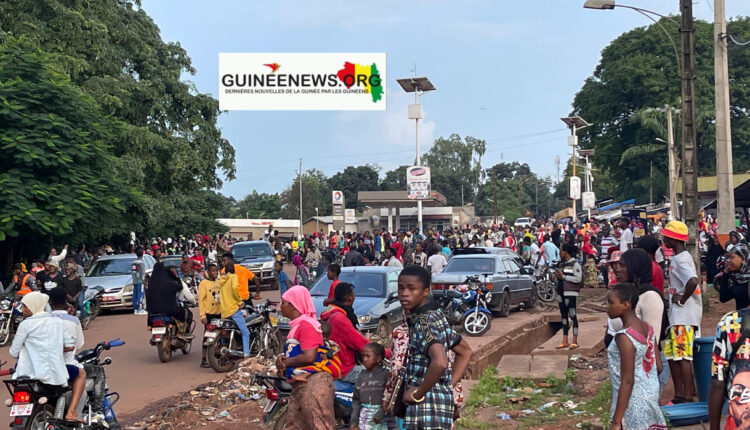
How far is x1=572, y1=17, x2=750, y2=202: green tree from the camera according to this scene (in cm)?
4934

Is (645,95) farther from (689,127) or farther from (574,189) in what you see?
(689,127)

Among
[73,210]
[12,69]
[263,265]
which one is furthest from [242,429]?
[263,265]

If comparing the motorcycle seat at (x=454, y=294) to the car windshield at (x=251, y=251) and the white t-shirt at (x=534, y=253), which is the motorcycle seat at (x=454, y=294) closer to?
the white t-shirt at (x=534, y=253)

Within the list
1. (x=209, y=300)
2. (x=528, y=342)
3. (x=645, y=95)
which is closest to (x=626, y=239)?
(x=528, y=342)

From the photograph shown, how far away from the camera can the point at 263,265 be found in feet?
93.1

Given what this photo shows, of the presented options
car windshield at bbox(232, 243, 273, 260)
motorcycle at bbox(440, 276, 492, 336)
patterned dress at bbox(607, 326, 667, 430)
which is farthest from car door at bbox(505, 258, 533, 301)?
patterned dress at bbox(607, 326, 667, 430)

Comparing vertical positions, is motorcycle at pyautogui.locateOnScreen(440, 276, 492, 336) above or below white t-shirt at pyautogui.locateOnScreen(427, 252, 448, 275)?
below

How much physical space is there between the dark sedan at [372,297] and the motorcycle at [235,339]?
440 mm

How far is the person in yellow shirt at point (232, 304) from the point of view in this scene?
12.1 meters

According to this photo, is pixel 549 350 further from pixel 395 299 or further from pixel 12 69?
pixel 12 69

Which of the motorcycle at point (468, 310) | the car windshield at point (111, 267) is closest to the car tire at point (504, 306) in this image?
the motorcycle at point (468, 310)

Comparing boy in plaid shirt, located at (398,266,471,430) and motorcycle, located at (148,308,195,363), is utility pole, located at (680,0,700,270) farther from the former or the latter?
boy in plaid shirt, located at (398,266,471,430)

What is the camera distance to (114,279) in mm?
21297

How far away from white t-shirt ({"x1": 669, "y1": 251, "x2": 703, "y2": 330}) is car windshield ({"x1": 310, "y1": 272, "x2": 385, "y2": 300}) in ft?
21.4
